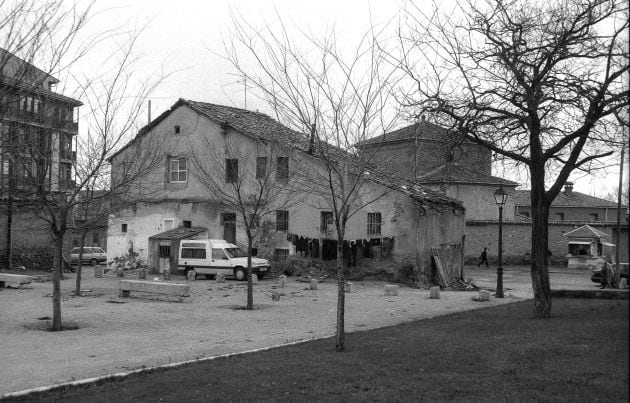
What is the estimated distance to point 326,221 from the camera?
29391 mm

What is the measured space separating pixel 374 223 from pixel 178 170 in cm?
1248

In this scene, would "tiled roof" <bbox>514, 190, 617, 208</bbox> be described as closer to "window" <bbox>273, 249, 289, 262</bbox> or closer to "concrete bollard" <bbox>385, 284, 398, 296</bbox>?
"window" <bbox>273, 249, 289, 262</bbox>

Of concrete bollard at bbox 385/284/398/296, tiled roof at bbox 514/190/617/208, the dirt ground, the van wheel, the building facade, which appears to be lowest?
the dirt ground

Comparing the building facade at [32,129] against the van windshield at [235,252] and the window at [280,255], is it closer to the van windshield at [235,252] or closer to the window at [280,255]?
the van windshield at [235,252]

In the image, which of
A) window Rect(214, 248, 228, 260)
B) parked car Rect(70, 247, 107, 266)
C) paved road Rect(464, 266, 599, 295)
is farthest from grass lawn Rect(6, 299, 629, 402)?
parked car Rect(70, 247, 107, 266)

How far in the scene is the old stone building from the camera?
88.9 feet

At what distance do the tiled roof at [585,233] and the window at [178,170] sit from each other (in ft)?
85.3

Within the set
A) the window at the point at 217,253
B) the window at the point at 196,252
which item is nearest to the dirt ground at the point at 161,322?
the window at the point at 217,253

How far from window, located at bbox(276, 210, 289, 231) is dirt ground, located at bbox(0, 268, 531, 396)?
6.00 m

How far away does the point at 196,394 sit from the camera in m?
6.89

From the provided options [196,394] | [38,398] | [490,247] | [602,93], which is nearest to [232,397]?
[196,394]

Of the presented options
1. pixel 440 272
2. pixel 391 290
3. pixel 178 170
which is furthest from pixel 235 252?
pixel 440 272

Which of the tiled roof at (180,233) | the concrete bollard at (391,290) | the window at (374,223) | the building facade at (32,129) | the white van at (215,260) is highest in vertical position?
the building facade at (32,129)

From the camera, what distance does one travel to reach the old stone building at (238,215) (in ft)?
88.9
